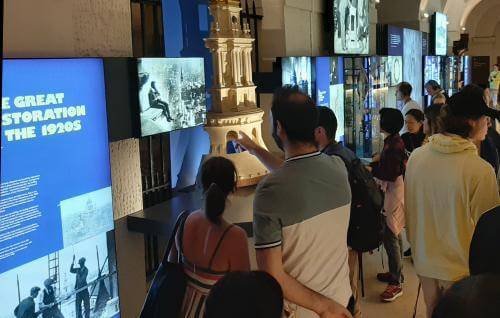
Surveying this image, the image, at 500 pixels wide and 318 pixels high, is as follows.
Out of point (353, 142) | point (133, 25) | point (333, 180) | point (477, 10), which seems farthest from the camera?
point (477, 10)

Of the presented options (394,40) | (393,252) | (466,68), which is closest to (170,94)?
(393,252)

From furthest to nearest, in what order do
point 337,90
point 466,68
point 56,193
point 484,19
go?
point 484,19, point 466,68, point 337,90, point 56,193

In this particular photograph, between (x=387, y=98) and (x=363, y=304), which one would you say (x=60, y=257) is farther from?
(x=387, y=98)

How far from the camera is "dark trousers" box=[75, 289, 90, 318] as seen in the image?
10.8ft

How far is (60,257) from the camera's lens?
10.3 feet

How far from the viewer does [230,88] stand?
184 inches

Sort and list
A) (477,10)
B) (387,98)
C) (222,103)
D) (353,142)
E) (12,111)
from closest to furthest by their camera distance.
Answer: (12,111) < (222,103) < (353,142) < (387,98) < (477,10)

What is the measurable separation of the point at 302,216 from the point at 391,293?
3.08 metres

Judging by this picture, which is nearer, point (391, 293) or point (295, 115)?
point (295, 115)

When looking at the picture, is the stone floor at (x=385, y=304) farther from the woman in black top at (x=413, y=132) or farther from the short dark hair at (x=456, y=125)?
the short dark hair at (x=456, y=125)

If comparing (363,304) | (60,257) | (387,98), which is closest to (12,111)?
(60,257)

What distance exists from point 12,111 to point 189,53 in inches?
95.0

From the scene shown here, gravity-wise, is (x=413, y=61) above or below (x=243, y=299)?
above

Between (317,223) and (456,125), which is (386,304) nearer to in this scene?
(456,125)
